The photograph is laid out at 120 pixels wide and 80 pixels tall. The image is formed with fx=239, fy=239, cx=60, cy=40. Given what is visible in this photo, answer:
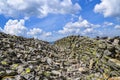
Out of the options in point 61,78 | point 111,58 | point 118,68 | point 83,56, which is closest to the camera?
point 61,78

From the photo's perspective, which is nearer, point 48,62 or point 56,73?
point 56,73

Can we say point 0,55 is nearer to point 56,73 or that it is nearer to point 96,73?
point 56,73

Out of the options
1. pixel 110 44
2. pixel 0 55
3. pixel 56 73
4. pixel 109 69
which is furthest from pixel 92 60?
pixel 0 55

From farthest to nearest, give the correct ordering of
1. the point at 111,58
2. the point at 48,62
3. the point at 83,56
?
1. the point at 83,56
2. the point at 48,62
3. the point at 111,58

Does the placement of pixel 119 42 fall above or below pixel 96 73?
above

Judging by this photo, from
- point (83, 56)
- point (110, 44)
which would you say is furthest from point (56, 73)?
point (83, 56)

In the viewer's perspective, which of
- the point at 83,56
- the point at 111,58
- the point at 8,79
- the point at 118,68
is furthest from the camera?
the point at 83,56

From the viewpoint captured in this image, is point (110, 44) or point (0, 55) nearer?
point (0, 55)

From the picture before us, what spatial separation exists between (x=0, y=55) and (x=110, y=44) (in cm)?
1054

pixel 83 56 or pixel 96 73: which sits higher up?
pixel 83 56

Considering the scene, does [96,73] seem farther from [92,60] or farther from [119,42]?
[119,42]

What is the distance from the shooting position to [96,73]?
797 inches

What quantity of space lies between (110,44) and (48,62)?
20.6ft

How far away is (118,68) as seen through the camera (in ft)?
63.2
